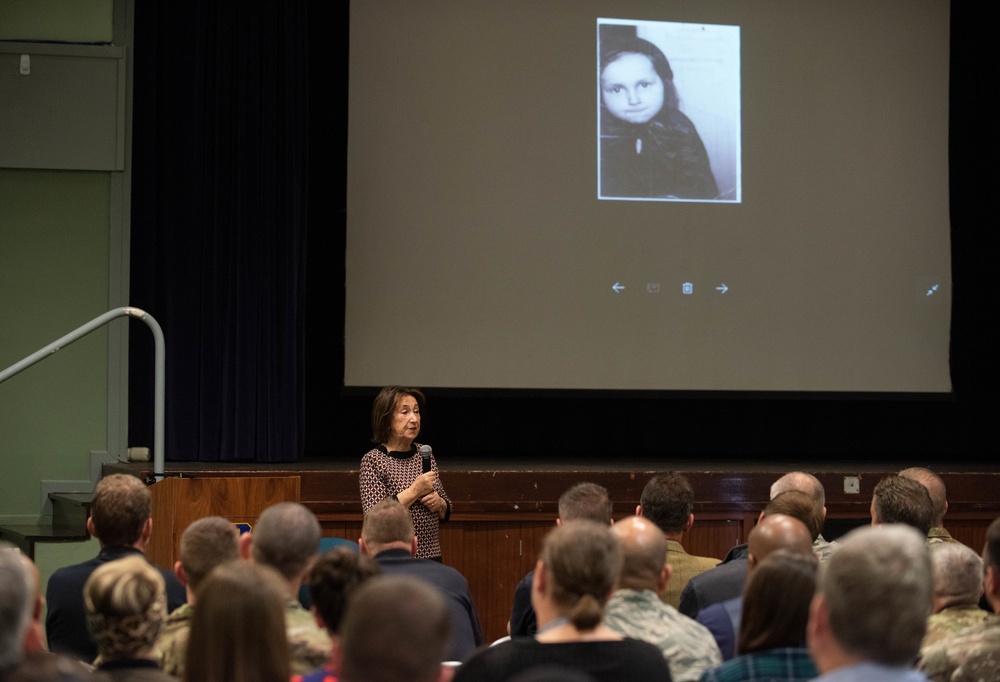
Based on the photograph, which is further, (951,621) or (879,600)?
(951,621)

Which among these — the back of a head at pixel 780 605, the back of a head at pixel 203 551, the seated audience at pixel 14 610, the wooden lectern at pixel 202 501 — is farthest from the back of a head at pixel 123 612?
the wooden lectern at pixel 202 501

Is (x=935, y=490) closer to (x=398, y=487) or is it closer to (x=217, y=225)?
(x=398, y=487)

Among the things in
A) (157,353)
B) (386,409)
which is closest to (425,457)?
(386,409)

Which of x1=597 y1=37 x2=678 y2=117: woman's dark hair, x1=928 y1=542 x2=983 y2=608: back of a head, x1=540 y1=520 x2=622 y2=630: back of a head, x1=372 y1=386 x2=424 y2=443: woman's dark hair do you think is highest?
x1=597 y1=37 x2=678 y2=117: woman's dark hair

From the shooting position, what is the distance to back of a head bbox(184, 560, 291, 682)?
5.80 ft

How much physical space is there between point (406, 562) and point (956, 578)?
4.78 feet

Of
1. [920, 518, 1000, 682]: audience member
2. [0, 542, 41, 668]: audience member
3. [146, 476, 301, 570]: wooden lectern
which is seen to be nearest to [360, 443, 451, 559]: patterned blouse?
[146, 476, 301, 570]: wooden lectern

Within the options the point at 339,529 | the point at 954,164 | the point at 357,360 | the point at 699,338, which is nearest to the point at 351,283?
the point at 357,360

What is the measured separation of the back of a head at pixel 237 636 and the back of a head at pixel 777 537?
1.49 m

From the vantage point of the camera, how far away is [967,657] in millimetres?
2359

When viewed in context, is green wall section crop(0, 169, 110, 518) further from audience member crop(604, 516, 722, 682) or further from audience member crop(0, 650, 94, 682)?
audience member crop(0, 650, 94, 682)

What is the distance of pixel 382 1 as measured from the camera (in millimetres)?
6441

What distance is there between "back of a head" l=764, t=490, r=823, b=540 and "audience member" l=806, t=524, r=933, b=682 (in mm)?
1781

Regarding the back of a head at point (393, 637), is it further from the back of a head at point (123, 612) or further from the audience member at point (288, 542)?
the audience member at point (288, 542)
